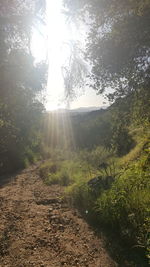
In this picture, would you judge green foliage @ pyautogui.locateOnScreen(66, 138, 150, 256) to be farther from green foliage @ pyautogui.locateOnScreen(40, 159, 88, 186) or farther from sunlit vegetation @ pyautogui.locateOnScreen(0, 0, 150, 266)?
green foliage @ pyautogui.locateOnScreen(40, 159, 88, 186)

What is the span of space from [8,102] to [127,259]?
5859mm

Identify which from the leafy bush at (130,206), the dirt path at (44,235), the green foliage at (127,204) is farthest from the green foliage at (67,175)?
the leafy bush at (130,206)

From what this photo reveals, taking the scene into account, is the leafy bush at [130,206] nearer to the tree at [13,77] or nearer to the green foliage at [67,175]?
the green foliage at [67,175]

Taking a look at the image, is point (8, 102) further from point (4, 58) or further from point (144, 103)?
point (144, 103)

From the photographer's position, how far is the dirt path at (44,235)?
355 cm

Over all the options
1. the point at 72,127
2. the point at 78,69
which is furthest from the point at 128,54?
the point at 72,127

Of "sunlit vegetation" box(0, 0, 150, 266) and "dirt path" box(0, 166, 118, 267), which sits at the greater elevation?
"sunlit vegetation" box(0, 0, 150, 266)

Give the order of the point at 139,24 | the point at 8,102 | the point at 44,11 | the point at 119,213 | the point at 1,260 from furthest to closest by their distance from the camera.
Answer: the point at 8,102 < the point at 44,11 < the point at 139,24 < the point at 119,213 < the point at 1,260

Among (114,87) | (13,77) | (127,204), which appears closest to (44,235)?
(127,204)

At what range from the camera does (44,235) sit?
4.32 metres

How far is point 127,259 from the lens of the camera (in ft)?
11.7

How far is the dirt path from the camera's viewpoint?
11.6ft

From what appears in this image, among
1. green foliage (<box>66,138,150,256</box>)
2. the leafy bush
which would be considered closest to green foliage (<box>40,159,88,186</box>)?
A: green foliage (<box>66,138,150,256</box>)

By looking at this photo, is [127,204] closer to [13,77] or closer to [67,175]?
[67,175]
